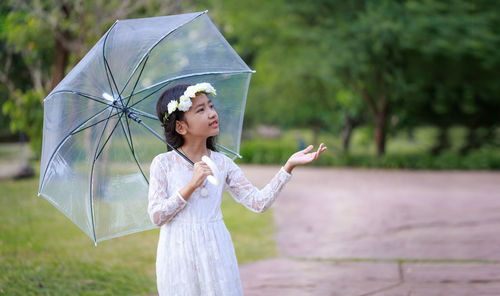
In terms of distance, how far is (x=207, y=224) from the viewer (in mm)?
2512

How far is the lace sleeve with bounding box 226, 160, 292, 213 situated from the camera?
256 centimetres

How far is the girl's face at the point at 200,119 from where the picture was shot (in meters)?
2.56

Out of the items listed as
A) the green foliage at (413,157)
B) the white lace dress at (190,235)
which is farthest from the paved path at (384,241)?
the green foliage at (413,157)

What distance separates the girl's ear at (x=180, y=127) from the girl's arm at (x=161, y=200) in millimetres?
171

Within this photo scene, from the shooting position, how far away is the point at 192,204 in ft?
8.23

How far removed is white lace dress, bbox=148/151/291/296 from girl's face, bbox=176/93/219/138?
0.16 m

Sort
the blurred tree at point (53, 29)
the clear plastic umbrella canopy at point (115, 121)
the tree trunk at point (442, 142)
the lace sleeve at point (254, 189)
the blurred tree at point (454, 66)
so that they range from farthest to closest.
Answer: the tree trunk at point (442, 142)
the blurred tree at point (454, 66)
the blurred tree at point (53, 29)
the clear plastic umbrella canopy at point (115, 121)
the lace sleeve at point (254, 189)

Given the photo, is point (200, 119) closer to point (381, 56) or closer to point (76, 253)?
point (76, 253)

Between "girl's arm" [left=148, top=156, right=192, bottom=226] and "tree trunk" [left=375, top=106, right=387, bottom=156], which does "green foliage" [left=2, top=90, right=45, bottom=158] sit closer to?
"girl's arm" [left=148, top=156, right=192, bottom=226]

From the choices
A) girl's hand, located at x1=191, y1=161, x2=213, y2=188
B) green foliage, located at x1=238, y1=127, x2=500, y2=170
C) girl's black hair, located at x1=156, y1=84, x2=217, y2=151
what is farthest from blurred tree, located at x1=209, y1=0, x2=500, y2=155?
girl's hand, located at x1=191, y1=161, x2=213, y2=188

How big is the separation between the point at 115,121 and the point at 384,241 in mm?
4291

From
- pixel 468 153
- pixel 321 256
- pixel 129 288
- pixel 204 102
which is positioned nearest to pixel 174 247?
pixel 204 102

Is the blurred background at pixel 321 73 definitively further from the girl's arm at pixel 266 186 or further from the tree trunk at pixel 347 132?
the girl's arm at pixel 266 186

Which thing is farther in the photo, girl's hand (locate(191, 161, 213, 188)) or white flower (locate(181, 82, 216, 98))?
white flower (locate(181, 82, 216, 98))
